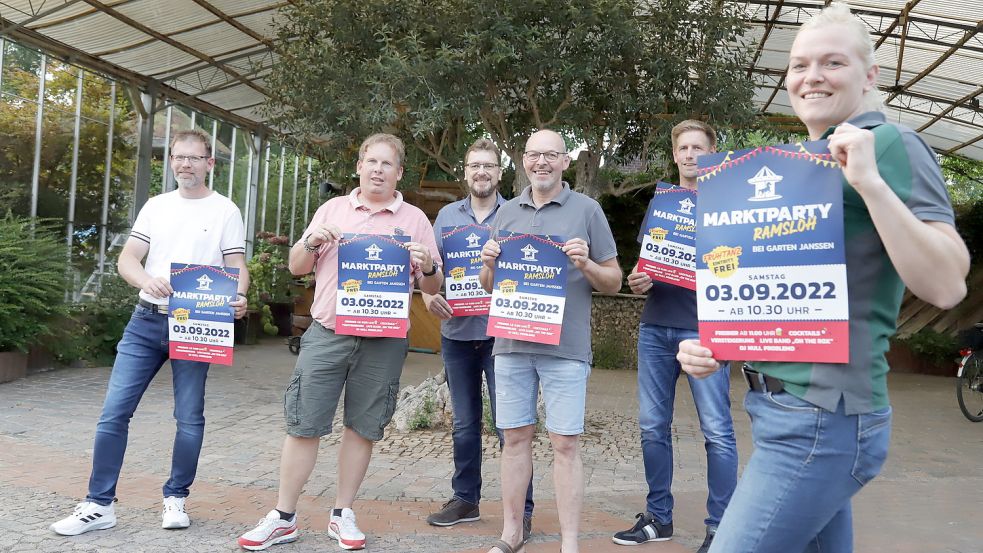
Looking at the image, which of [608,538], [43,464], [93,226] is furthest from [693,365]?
[93,226]

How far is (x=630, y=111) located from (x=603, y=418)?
3222 mm

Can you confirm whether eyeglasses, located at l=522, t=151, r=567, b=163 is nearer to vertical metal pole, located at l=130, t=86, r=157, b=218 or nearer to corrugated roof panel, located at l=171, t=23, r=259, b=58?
corrugated roof panel, located at l=171, t=23, r=259, b=58

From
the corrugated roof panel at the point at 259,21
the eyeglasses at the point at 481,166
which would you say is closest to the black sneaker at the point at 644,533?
the eyeglasses at the point at 481,166

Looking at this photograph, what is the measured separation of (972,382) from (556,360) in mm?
8673

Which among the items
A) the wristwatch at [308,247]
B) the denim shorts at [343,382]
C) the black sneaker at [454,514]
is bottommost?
the black sneaker at [454,514]

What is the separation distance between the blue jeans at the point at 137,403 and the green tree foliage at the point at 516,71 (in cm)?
361

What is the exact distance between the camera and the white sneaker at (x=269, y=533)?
409 centimetres

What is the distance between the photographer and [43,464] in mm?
5758

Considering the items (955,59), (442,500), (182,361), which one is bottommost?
(442,500)

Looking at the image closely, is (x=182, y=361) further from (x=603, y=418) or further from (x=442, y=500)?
(x=603, y=418)

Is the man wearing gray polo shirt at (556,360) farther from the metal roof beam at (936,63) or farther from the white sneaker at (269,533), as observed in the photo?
the metal roof beam at (936,63)

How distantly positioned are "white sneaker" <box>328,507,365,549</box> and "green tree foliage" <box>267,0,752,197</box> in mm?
3982

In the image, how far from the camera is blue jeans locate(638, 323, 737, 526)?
422 cm

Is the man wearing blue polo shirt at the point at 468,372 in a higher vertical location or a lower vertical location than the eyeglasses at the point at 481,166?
lower
